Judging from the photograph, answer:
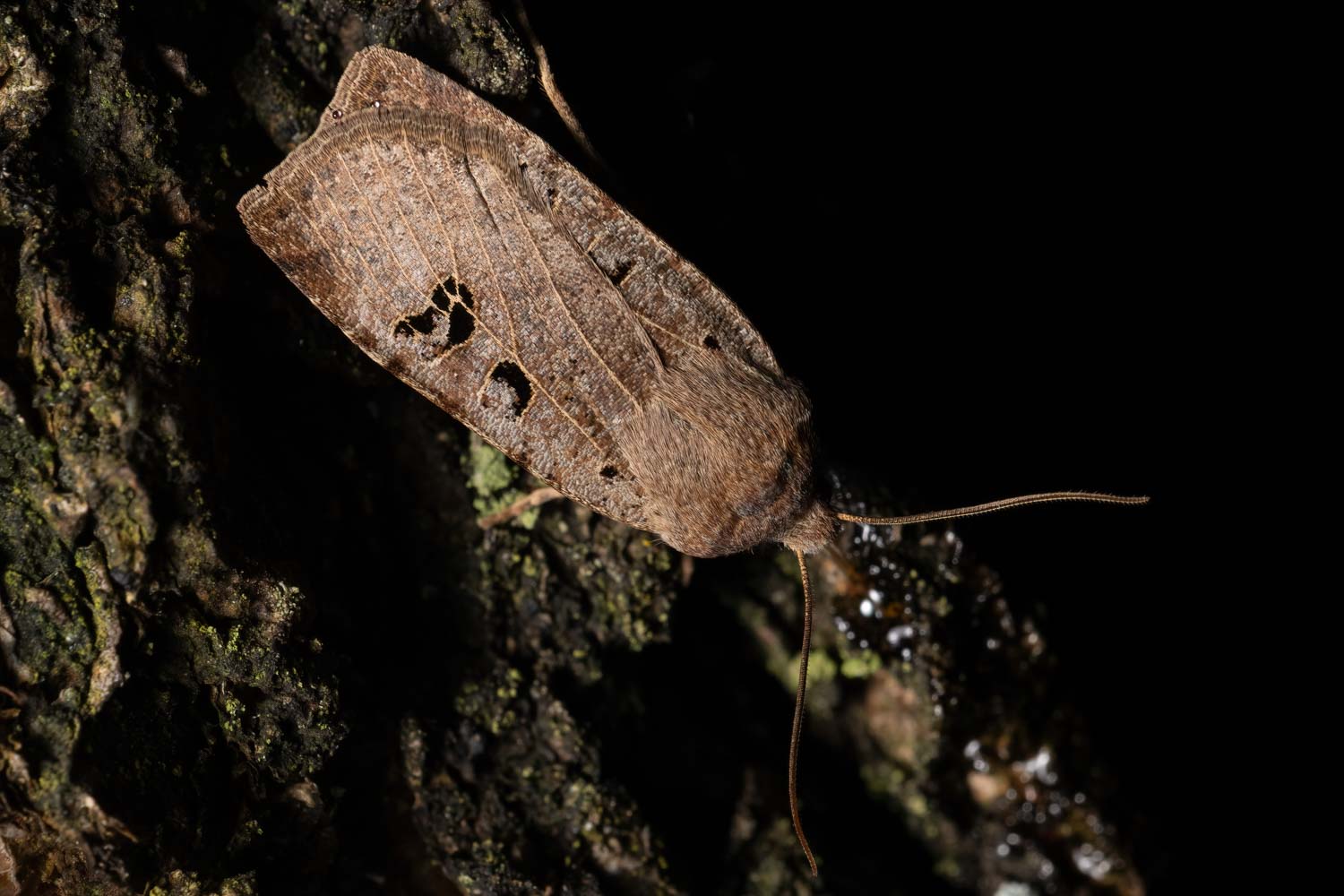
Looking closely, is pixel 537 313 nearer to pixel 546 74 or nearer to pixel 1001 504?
pixel 546 74

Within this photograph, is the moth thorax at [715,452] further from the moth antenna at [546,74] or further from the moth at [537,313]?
the moth antenna at [546,74]

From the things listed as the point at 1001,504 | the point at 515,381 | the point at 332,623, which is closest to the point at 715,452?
the point at 515,381

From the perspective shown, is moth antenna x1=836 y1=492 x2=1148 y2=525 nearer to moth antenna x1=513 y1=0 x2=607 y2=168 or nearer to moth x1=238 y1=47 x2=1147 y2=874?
moth x1=238 y1=47 x2=1147 y2=874

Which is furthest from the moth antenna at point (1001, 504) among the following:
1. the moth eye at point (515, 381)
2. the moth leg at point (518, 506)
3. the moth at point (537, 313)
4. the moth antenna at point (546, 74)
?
the moth antenna at point (546, 74)

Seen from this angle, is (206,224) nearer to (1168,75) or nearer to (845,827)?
(845,827)

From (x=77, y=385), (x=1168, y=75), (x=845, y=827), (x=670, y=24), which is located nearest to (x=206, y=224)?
(x=77, y=385)

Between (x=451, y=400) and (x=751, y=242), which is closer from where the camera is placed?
(x=451, y=400)

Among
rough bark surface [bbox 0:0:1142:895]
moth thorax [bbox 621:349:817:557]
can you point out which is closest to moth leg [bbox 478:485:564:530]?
rough bark surface [bbox 0:0:1142:895]
